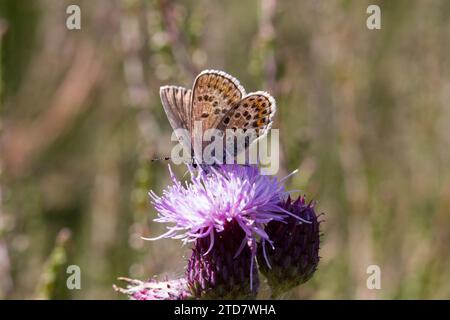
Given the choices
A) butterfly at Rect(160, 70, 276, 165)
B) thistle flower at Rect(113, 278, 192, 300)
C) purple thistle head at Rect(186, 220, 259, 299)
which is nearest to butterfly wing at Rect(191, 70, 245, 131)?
butterfly at Rect(160, 70, 276, 165)

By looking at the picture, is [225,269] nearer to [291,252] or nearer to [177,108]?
[291,252]

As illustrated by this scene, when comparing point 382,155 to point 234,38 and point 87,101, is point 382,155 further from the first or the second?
point 87,101

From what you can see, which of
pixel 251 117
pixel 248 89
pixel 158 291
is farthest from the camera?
pixel 248 89

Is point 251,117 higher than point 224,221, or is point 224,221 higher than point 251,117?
point 251,117

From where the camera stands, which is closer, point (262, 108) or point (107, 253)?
point (262, 108)

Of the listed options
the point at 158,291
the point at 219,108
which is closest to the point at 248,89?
the point at 219,108
